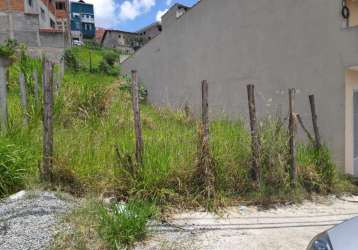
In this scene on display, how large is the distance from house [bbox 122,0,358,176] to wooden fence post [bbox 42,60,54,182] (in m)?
2.90

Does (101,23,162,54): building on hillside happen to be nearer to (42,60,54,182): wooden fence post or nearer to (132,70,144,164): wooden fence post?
(42,60,54,182): wooden fence post

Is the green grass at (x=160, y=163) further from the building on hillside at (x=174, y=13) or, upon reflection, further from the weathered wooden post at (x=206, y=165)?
the building on hillside at (x=174, y=13)

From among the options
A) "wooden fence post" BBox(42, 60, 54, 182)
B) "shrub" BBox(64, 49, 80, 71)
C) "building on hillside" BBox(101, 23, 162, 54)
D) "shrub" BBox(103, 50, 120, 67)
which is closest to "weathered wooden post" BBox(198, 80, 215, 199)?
"wooden fence post" BBox(42, 60, 54, 182)

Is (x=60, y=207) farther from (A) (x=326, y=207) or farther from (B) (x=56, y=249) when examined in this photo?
(A) (x=326, y=207)

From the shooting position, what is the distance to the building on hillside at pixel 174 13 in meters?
14.9

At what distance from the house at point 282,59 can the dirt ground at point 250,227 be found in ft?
6.72

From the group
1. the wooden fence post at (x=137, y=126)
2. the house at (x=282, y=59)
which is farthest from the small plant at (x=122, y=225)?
the house at (x=282, y=59)

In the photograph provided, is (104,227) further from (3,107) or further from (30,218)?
(3,107)

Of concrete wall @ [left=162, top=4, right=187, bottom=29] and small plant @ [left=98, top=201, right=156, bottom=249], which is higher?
concrete wall @ [left=162, top=4, right=187, bottom=29]

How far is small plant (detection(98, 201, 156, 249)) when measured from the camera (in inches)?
138

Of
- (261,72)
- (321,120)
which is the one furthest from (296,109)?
(261,72)

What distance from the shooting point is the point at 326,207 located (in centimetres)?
511

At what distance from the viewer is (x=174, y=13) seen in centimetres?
1503

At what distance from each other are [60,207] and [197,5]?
368 inches
